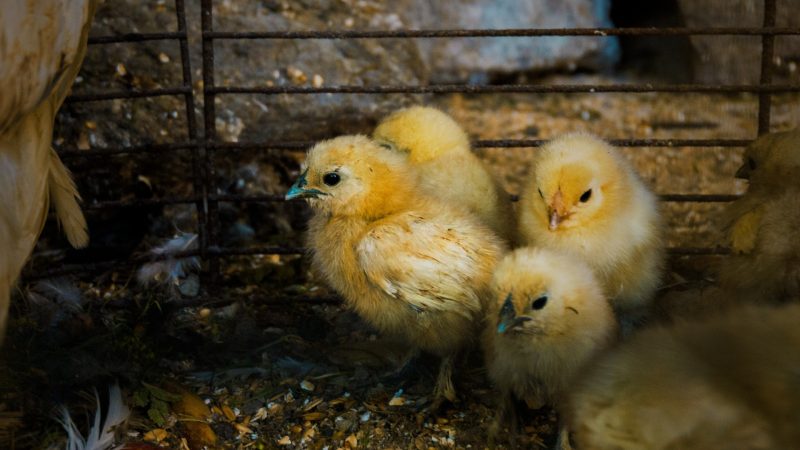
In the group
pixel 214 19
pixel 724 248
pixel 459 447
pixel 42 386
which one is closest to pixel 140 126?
pixel 214 19

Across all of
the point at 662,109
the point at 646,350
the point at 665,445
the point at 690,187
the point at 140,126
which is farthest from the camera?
the point at 662,109

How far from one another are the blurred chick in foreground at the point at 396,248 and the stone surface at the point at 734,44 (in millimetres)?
3104

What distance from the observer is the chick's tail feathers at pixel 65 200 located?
9.54 feet

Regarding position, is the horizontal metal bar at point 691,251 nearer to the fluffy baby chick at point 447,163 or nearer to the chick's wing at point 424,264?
the fluffy baby chick at point 447,163

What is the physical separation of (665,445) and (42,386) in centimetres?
190

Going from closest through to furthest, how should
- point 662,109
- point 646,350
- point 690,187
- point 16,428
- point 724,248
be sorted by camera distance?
1. point 646,350
2. point 16,428
3. point 724,248
4. point 690,187
5. point 662,109

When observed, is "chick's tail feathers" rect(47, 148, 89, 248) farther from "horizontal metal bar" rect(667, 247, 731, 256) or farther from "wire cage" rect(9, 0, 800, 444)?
"horizontal metal bar" rect(667, 247, 731, 256)

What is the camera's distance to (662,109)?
5.71m

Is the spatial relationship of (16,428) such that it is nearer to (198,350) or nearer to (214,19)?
(198,350)

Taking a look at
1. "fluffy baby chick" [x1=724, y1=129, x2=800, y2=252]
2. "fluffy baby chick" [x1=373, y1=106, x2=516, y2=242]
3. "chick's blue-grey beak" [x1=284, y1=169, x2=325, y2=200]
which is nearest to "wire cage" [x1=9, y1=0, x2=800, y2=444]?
"fluffy baby chick" [x1=373, y1=106, x2=516, y2=242]

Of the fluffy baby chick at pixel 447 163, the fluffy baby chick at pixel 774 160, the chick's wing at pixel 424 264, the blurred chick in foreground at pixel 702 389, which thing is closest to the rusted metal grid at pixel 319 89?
the fluffy baby chick at pixel 447 163

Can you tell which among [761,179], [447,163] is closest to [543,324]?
[447,163]

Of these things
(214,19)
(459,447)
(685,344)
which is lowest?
(459,447)

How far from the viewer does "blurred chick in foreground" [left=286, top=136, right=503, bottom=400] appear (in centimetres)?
290
